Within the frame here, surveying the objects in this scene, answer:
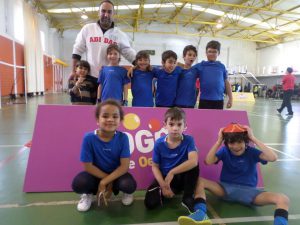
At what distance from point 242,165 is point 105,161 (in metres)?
1.22

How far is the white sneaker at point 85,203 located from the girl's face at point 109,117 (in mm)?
599

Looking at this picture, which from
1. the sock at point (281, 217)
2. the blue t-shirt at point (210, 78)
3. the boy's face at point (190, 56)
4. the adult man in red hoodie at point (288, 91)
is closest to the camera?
the sock at point (281, 217)

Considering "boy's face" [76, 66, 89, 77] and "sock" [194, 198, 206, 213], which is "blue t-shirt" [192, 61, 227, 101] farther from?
"sock" [194, 198, 206, 213]

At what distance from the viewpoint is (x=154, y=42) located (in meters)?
23.8

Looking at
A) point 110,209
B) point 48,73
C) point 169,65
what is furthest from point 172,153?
point 48,73

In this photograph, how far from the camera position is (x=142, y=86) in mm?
3154

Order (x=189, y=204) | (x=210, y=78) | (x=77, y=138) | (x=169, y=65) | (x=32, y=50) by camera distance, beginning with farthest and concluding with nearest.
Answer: (x=32, y=50) → (x=210, y=78) → (x=169, y=65) → (x=77, y=138) → (x=189, y=204)

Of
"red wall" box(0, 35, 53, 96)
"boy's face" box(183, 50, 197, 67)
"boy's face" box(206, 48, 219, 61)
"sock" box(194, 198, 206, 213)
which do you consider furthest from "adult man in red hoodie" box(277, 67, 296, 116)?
"red wall" box(0, 35, 53, 96)

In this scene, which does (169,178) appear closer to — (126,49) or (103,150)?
(103,150)

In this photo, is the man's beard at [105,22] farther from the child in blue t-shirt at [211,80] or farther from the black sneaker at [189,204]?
the black sneaker at [189,204]

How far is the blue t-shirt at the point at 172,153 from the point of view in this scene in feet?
7.37

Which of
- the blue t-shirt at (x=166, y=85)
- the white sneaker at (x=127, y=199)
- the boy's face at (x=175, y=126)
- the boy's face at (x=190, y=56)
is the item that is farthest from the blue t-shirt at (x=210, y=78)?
the white sneaker at (x=127, y=199)

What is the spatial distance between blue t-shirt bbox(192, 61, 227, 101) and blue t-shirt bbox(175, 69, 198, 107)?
0.16 metres

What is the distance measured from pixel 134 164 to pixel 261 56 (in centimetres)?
2727
